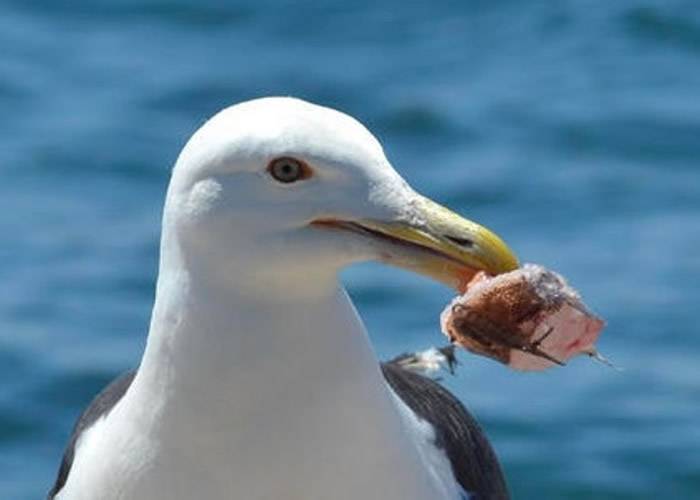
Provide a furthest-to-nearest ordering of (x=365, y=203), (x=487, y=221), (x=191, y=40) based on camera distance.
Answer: (x=191, y=40)
(x=487, y=221)
(x=365, y=203)

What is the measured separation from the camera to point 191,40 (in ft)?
45.0

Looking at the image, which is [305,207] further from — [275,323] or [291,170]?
[275,323]

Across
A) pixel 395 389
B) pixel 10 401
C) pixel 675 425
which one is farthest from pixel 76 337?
pixel 395 389

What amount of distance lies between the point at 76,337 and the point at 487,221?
1.69m

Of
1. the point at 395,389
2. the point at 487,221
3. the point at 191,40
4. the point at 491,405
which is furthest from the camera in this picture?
the point at 191,40

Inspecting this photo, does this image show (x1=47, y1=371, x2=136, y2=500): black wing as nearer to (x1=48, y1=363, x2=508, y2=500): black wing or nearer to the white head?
(x1=48, y1=363, x2=508, y2=500): black wing

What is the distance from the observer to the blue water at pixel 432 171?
11.0 metres

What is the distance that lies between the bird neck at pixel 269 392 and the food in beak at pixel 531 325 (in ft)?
0.72

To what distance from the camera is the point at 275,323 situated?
5996 millimetres

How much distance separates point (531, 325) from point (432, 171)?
6.22 metres

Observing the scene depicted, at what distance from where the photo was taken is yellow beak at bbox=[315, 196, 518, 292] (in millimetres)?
5816

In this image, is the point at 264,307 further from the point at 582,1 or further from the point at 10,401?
the point at 582,1

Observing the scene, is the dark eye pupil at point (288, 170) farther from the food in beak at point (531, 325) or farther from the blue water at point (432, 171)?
the blue water at point (432, 171)

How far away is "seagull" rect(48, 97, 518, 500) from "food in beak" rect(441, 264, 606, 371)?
0.56 ft
